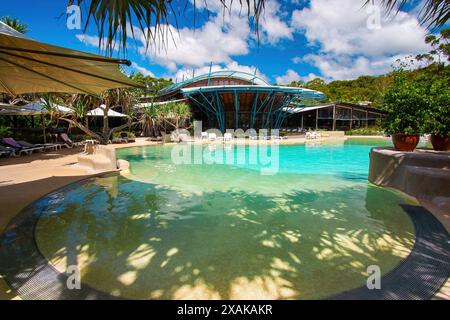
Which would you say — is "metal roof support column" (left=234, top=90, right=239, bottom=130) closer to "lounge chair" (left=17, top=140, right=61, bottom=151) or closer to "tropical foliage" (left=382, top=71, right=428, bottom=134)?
"lounge chair" (left=17, top=140, right=61, bottom=151)

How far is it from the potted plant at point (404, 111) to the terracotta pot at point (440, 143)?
112cm

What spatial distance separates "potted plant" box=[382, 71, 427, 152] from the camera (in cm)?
646

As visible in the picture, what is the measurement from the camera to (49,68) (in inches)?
156

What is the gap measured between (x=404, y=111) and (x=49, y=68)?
8.29 metres

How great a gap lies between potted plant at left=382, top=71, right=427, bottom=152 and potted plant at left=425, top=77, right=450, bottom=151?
0.17 m

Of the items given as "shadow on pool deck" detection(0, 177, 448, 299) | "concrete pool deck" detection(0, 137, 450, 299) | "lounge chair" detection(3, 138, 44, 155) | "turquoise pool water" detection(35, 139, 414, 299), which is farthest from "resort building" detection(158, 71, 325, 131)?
"shadow on pool deck" detection(0, 177, 448, 299)

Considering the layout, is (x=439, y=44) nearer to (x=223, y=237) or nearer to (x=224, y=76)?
(x=224, y=76)

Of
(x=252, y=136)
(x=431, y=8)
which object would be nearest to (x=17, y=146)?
(x=431, y=8)

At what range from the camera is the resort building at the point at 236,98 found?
88.9 ft

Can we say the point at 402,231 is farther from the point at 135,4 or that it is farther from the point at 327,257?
the point at 135,4

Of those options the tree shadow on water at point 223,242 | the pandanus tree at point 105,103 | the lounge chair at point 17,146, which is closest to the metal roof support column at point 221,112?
the pandanus tree at point 105,103

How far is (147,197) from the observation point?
6.30 metres

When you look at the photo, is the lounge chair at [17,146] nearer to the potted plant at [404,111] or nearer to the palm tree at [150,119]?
the palm tree at [150,119]
